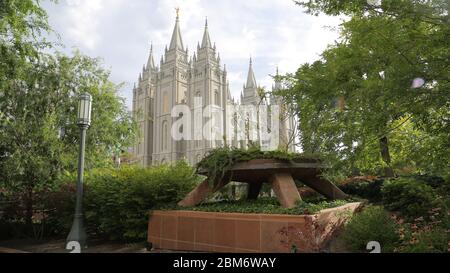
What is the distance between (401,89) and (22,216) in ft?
36.9

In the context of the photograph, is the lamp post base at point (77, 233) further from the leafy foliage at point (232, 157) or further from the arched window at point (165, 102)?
the arched window at point (165, 102)

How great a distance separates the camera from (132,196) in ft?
28.7

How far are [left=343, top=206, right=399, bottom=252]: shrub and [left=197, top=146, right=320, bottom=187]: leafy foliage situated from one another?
1993mm

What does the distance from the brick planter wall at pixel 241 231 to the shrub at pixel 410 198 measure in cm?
163

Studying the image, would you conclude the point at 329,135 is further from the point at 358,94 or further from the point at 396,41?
the point at 396,41

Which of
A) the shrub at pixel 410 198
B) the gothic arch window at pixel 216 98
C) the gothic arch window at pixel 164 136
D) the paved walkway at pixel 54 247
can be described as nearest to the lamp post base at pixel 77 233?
the paved walkway at pixel 54 247

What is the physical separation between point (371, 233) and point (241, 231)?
247 centimetres

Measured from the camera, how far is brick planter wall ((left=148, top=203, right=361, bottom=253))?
639cm

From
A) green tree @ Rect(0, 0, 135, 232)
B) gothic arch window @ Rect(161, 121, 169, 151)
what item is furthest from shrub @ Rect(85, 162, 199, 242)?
gothic arch window @ Rect(161, 121, 169, 151)

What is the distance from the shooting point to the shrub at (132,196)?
874 cm

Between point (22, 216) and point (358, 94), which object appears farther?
point (22, 216)

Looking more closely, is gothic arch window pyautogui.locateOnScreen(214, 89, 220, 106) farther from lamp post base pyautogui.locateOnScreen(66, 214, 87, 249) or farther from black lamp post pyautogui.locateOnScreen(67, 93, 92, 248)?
lamp post base pyautogui.locateOnScreen(66, 214, 87, 249)
